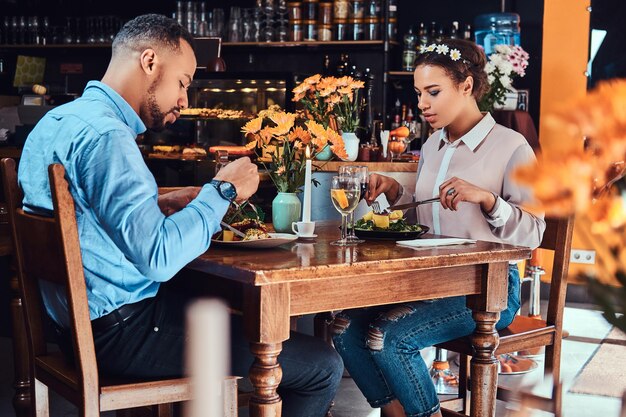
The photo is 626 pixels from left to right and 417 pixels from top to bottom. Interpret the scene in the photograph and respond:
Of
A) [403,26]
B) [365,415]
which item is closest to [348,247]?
[365,415]

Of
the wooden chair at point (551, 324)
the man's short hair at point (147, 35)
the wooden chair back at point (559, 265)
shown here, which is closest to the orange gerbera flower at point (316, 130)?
the man's short hair at point (147, 35)

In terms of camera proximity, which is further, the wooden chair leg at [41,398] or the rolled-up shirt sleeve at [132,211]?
the wooden chair leg at [41,398]

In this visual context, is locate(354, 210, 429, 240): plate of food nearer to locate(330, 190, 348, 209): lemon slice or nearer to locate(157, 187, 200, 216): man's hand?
locate(330, 190, 348, 209): lemon slice

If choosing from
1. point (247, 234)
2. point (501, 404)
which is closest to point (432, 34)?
point (501, 404)

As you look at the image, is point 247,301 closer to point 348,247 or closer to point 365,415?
point 348,247

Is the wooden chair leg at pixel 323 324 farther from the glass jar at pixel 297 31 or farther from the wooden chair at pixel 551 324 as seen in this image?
the glass jar at pixel 297 31

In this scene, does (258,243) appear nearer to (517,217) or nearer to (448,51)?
(517,217)

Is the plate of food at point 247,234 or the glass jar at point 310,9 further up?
the glass jar at point 310,9

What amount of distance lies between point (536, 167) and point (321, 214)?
386 cm

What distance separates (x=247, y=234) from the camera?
7.58ft

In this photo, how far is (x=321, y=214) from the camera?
14.5 ft

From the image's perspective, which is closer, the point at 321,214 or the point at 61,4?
the point at 321,214

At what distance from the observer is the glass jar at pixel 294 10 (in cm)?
680

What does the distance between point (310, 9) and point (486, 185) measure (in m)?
4.25
